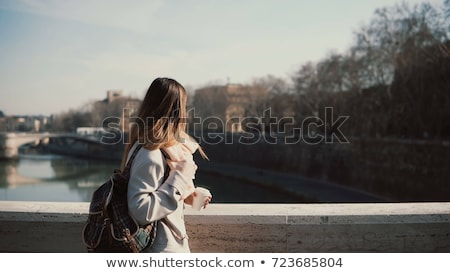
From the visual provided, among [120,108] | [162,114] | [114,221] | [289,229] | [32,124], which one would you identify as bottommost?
[289,229]

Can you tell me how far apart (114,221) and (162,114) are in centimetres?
36

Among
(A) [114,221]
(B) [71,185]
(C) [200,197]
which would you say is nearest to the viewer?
(A) [114,221]

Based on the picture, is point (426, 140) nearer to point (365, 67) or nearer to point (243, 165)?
point (365, 67)

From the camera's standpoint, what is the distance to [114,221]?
1.38 metres

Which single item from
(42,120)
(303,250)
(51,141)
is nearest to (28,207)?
(303,250)

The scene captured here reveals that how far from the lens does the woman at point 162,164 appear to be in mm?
1376

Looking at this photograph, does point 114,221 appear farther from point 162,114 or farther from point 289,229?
point 289,229

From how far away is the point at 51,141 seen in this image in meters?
47.2

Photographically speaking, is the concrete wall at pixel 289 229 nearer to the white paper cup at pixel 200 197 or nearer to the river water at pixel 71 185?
the white paper cup at pixel 200 197

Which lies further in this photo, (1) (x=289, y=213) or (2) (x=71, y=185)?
(2) (x=71, y=185)

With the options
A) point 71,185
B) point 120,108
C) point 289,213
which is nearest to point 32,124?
point 120,108

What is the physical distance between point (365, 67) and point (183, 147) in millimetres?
17824

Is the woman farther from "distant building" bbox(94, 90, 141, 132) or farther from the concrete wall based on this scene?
"distant building" bbox(94, 90, 141, 132)

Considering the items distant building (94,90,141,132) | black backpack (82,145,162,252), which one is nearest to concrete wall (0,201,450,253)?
black backpack (82,145,162,252)
